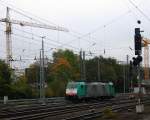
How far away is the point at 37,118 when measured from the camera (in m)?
29.1

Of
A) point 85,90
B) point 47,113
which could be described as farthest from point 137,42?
point 85,90

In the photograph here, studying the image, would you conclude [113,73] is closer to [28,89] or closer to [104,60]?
[104,60]

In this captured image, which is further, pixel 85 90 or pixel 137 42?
pixel 85 90

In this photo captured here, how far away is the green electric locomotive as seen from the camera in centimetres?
6178

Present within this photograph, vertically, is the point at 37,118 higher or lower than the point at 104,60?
lower

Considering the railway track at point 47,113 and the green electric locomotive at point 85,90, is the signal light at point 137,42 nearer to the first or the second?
the railway track at point 47,113

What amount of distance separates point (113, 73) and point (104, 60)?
17.4 m

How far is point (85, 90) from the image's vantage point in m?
62.6

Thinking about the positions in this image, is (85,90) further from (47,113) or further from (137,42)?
(137,42)

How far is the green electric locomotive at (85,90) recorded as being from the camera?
61.8 metres

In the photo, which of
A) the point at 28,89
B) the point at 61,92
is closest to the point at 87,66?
the point at 61,92

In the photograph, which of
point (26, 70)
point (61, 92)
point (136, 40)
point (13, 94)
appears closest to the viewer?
point (136, 40)

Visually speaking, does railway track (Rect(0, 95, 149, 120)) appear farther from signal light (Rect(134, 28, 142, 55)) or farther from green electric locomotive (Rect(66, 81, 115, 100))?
green electric locomotive (Rect(66, 81, 115, 100))

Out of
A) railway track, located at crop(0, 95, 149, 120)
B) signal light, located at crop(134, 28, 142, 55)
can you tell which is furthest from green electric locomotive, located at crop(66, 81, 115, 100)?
signal light, located at crop(134, 28, 142, 55)
